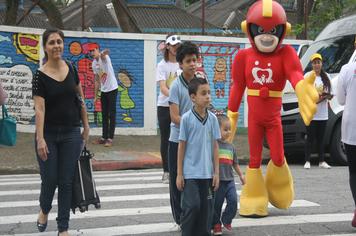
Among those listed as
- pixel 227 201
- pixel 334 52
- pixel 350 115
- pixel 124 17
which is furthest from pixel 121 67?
pixel 350 115

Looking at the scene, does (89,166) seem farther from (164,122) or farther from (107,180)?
(107,180)

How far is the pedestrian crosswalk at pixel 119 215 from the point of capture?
6.48m

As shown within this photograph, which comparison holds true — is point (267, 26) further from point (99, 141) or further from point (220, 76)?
point (220, 76)

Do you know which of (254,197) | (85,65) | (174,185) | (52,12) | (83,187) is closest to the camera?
(174,185)

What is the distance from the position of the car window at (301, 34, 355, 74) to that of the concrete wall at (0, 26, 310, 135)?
158 inches

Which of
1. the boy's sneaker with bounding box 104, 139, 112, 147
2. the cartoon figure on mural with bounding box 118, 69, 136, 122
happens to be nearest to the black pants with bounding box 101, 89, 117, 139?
the boy's sneaker with bounding box 104, 139, 112, 147

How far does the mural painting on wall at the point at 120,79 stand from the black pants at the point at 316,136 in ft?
17.8

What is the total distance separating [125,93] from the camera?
50.6ft

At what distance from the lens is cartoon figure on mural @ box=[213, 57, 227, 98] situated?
53.1ft

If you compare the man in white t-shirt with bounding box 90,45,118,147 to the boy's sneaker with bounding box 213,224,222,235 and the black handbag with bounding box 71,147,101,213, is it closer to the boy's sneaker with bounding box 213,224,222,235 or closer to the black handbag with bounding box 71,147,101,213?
the black handbag with bounding box 71,147,101,213

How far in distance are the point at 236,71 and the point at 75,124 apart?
199 centimetres

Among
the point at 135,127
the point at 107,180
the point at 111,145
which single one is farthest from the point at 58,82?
the point at 135,127

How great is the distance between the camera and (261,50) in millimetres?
6844

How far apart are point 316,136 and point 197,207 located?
242 inches
